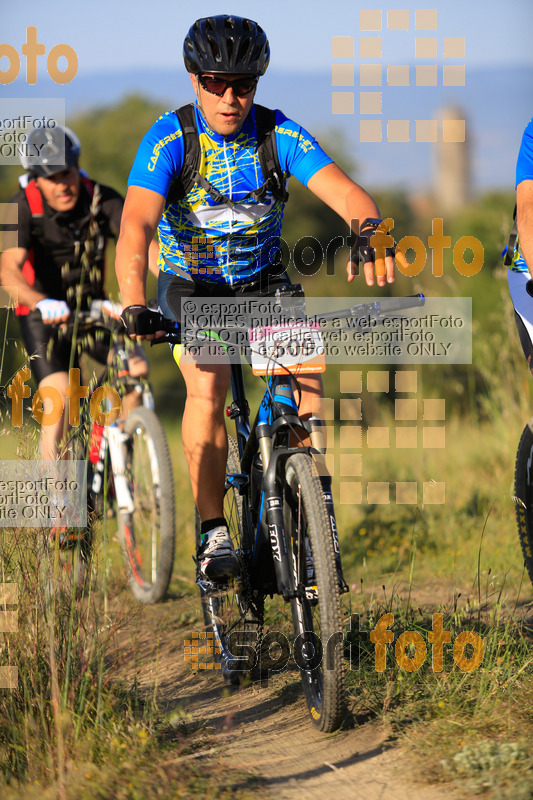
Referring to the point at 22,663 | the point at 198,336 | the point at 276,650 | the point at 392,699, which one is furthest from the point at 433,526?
the point at 22,663

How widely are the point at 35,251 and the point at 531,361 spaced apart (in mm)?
2955

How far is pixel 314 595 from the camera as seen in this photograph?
2939mm

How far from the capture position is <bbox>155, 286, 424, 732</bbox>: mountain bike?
9.17 ft

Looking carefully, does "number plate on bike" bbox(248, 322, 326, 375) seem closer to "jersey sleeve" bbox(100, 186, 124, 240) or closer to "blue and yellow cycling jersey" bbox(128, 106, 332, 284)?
"blue and yellow cycling jersey" bbox(128, 106, 332, 284)

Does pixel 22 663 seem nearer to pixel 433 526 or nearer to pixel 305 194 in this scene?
pixel 433 526

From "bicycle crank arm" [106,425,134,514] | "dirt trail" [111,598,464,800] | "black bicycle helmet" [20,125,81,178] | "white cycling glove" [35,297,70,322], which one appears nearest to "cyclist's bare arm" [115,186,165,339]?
"dirt trail" [111,598,464,800]

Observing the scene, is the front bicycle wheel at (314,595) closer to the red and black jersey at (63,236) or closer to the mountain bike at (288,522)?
the mountain bike at (288,522)

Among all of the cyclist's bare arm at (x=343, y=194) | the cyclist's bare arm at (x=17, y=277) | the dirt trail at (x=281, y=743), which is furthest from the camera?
the cyclist's bare arm at (x=17, y=277)

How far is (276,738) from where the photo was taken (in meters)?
2.96

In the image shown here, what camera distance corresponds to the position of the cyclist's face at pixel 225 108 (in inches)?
136

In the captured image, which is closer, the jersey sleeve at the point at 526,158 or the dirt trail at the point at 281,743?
the dirt trail at the point at 281,743

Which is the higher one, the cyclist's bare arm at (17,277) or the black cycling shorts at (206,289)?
the cyclist's bare arm at (17,277)

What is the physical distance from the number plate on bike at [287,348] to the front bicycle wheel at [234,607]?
2.16ft

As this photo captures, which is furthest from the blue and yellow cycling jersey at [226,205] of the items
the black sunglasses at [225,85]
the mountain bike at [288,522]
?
the mountain bike at [288,522]
